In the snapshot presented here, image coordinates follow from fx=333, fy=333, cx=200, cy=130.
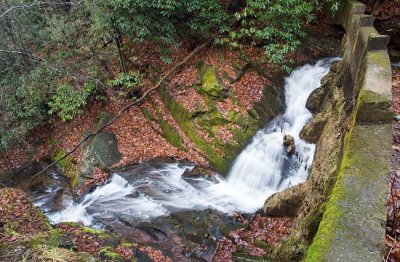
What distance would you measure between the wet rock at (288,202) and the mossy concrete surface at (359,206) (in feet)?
9.47

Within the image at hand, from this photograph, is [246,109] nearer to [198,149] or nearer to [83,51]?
[198,149]

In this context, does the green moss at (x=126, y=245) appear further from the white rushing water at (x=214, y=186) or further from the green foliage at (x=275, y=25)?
the green foliage at (x=275, y=25)

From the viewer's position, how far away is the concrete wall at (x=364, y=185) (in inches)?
129

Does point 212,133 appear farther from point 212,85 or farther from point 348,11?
point 348,11

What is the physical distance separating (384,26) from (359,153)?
8.43 meters

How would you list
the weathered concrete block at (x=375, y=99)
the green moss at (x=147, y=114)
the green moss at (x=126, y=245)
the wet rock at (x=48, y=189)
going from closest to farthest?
the weathered concrete block at (x=375, y=99) < the green moss at (x=126, y=245) < the wet rock at (x=48, y=189) < the green moss at (x=147, y=114)

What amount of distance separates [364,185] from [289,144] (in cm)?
572

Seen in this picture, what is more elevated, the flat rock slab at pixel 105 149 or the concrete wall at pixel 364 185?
the concrete wall at pixel 364 185

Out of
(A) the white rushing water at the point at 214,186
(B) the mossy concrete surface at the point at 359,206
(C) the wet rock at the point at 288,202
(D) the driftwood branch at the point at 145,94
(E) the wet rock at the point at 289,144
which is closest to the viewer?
(B) the mossy concrete surface at the point at 359,206

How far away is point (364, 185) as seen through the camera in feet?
13.0

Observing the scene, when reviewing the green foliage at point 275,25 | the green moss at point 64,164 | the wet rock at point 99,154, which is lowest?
the green moss at point 64,164

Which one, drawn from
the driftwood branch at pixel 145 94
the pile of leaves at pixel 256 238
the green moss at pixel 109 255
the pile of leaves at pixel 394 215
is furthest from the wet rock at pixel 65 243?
the driftwood branch at pixel 145 94

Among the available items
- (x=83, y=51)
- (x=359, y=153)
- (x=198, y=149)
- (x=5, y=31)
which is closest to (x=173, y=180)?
(x=198, y=149)

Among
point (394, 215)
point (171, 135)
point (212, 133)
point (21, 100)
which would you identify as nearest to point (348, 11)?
point (212, 133)
